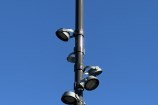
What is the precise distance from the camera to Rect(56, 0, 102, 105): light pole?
369 inches

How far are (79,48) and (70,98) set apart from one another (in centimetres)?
124

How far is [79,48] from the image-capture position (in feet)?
32.8

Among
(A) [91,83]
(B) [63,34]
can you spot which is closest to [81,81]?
(A) [91,83]

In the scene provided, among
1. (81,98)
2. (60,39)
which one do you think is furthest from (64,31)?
(81,98)

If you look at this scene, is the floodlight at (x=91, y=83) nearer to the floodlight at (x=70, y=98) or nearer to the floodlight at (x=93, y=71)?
the floodlight at (x=70, y=98)

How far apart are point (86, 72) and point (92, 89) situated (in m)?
0.52

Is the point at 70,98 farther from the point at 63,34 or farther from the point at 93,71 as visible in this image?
the point at 63,34

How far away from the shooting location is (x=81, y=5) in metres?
10.5

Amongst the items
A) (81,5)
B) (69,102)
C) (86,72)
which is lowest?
(69,102)

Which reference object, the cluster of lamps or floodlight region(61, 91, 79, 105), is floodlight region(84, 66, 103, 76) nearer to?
the cluster of lamps

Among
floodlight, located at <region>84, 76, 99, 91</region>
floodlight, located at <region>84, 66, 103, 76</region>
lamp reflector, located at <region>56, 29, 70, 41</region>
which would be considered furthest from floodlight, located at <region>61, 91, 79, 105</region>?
lamp reflector, located at <region>56, 29, 70, 41</region>

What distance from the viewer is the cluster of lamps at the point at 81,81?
931 cm

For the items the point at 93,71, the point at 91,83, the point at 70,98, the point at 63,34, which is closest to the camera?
the point at 70,98

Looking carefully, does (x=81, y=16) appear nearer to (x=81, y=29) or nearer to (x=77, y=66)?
(x=81, y=29)
